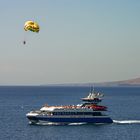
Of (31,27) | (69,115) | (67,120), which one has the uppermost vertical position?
(31,27)

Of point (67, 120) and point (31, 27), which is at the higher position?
point (31, 27)

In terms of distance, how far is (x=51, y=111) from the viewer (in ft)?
384

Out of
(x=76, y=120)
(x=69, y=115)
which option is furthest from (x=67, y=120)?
(x=76, y=120)

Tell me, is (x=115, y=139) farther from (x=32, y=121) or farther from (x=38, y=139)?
(x=32, y=121)

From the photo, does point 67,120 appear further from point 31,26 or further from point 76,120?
point 31,26

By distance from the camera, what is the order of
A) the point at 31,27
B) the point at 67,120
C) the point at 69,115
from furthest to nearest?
the point at 69,115
the point at 67,120
the point at 31,27

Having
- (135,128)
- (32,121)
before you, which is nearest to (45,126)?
(32,121)

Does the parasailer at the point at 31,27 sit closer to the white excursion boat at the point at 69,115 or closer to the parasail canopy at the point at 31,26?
the parasail canopy at the point at 31,26

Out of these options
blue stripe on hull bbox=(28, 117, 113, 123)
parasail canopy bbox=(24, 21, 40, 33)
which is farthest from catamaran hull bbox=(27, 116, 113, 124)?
parasail canopy bbox=(24, 21, 40, 33)

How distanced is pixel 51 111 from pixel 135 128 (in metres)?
19.2

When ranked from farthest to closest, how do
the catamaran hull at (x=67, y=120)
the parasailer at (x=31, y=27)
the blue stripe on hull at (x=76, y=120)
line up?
the blue stripe on hull at (x=76, y=120), the catamaran hull at (x=67, y=120), the parasailer at (x=31, y=27)

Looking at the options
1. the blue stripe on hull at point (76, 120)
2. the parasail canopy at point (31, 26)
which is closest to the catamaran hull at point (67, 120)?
the blue stripe on hull at point (76, 120)

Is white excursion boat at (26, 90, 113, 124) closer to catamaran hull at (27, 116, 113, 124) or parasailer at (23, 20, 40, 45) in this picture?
catamaran hull at (27, 116, 113, 124)

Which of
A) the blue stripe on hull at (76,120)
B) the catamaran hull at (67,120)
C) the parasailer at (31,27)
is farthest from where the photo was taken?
the blue stripe on hull at (76,120)
